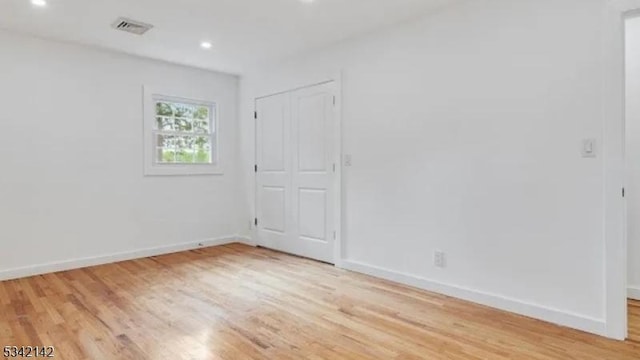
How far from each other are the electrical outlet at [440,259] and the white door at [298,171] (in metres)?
1.23

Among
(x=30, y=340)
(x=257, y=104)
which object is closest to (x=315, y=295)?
(x=30, y=340)

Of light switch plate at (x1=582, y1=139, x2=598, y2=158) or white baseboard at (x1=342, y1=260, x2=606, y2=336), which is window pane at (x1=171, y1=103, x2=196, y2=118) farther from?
light switch plate at (x1=582, y1=139, x2=598, y2=158)

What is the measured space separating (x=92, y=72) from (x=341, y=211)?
10.3 feet

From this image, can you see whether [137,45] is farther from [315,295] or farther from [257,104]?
[315,295]

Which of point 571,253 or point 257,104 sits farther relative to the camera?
point 257,104

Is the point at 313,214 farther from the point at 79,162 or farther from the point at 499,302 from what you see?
the point at 79,162

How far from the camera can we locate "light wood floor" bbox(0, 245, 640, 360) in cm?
219

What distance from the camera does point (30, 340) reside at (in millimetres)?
2330

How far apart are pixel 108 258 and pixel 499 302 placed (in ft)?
13.2

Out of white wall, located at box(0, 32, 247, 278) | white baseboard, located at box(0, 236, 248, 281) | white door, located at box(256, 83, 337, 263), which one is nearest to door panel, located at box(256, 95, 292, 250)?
white door, located at box(256, 83, 337, 263)

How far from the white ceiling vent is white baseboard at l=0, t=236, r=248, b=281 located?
2461 millimetres

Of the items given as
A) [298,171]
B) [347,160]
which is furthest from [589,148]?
[298,171]

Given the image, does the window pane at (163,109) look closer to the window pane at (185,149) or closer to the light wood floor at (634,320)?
the window pane at (185,149)

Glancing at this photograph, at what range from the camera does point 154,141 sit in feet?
15.4
